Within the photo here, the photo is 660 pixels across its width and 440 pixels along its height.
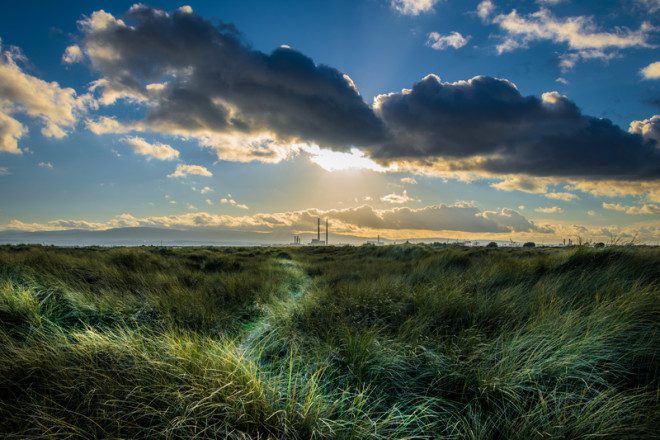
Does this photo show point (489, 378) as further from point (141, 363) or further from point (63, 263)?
point (63, 263)

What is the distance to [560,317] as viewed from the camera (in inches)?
163

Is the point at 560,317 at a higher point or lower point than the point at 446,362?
higher

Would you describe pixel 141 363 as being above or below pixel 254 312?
above

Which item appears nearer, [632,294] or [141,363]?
[141,363]

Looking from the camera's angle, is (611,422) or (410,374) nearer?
(611,422)

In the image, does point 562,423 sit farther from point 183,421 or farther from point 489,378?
point 183,421

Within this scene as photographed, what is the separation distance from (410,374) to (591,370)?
1699 millimetres

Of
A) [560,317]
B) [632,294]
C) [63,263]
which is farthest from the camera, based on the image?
[63,263]

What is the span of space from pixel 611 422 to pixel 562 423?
364mm

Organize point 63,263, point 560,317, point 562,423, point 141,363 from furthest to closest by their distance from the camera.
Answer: point 63,263 < point 560,317 < point 141,363 < point 562,423

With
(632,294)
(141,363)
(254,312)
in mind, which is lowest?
(254,312)

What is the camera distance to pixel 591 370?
3.23 metres

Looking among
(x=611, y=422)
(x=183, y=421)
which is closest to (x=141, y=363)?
(x=183, y=421)

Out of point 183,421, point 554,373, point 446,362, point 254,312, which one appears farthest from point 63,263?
point 554,373
